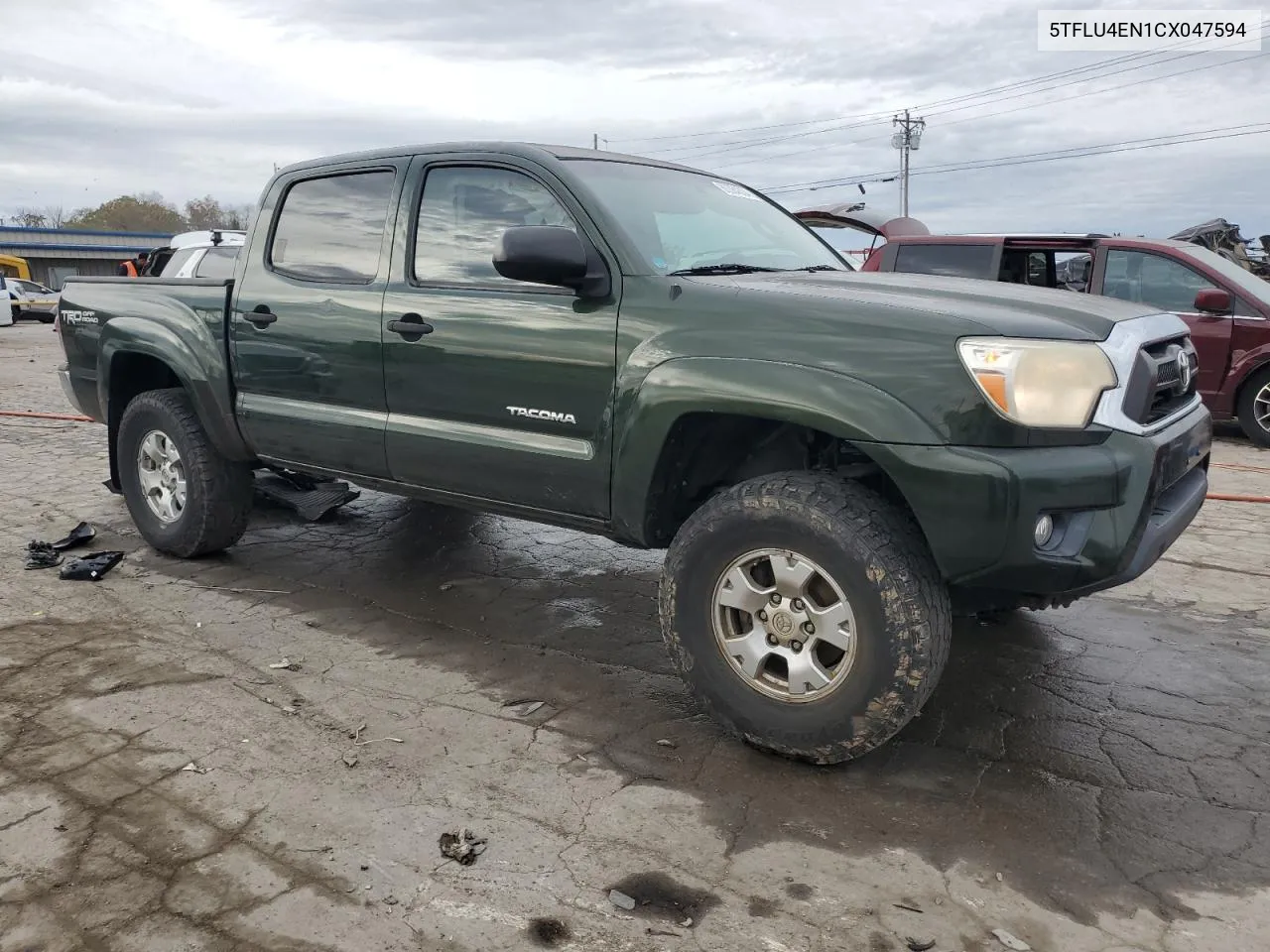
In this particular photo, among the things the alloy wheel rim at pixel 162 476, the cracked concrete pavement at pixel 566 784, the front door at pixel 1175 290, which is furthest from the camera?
the front door at pixel 1175 290

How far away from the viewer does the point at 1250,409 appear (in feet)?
29.0

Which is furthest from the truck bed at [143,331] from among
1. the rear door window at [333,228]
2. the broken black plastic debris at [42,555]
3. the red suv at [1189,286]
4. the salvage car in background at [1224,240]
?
the salvage car in background at [1224,240]

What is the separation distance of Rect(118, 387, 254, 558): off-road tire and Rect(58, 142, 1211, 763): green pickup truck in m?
0.28

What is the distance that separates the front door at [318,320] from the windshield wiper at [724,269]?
1.30 meters

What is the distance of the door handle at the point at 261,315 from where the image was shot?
4418 millimetres

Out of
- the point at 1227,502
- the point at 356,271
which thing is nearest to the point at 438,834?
the point at 356,271

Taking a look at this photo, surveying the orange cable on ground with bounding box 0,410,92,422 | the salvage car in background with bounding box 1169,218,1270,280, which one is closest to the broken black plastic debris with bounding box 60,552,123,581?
the orange cable on ground with bounding box 0,410,92,422

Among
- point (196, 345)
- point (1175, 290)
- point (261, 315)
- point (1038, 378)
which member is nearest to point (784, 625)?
point (1038, 378)

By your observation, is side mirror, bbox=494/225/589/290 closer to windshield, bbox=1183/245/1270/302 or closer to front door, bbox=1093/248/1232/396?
front door, bbox=1093/248/1232/396

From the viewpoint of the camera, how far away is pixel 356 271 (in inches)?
165

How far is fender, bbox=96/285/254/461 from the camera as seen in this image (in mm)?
4676

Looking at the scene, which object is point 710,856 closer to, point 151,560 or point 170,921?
point 170,921

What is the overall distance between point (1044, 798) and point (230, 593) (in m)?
3.59

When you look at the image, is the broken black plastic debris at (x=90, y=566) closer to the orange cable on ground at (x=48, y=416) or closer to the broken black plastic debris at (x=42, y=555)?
the broken black plastic debris at (x=42, y=555)
